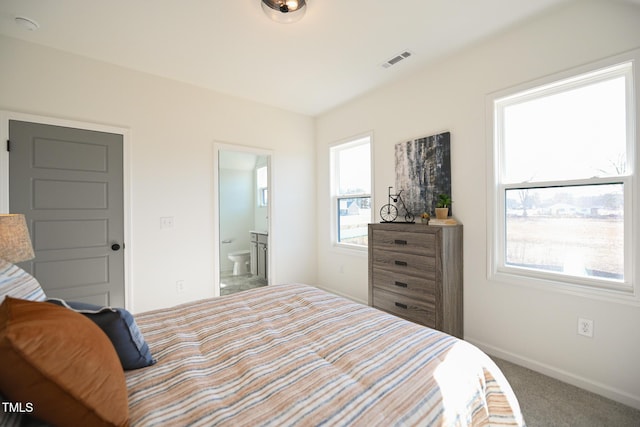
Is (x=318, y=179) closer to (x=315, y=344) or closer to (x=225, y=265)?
(x=225, y=265)

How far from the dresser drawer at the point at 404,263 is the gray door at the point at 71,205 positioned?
2.66 meters

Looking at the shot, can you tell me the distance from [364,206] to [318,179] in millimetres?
1002

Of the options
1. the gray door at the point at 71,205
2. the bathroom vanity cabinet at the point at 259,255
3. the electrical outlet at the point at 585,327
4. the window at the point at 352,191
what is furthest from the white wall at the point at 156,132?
the electrical outlet at the point at 585,327

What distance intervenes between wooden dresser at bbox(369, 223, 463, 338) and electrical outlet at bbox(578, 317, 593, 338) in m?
0.81

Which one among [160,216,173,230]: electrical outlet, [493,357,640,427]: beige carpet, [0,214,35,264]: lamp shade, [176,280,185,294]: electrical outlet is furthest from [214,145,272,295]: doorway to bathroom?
[493,357,640,427]: beige carpet

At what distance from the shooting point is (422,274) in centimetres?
242

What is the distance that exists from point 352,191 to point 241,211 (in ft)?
9.19

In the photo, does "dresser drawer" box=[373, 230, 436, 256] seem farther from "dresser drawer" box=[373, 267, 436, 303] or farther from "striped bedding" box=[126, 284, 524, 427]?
"striped bedding" box=[126, 284, 524, 427]

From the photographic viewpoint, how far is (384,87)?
10.6 ft

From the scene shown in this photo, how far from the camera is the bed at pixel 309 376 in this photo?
83cm

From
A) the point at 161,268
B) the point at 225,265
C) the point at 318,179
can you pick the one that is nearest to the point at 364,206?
the point at 318,179

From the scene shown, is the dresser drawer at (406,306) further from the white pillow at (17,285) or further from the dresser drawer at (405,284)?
the white pillow at (17,285)

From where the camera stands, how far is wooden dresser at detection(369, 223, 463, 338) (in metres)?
2.32

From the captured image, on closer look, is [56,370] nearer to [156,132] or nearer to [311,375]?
[311,375]
